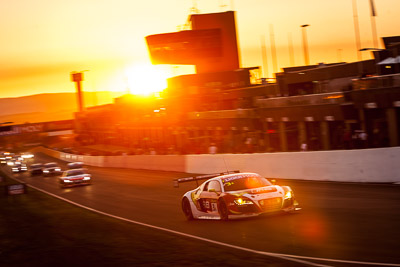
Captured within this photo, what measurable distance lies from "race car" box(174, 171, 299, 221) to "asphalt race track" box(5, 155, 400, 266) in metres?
0.26

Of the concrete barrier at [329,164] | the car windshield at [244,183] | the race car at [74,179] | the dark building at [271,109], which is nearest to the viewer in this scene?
the car windshield at [244,183]

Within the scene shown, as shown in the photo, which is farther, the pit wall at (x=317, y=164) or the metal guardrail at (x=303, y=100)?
the metal guardrail at (x=303, y=100)

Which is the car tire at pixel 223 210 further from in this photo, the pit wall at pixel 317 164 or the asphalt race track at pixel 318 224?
the pit wall at pixel 317 164

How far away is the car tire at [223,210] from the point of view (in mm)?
14622

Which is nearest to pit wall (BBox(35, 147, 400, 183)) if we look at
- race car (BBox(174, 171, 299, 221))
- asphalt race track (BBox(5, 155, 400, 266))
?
asphalt race track (BBox(5, 155, 400, 266))

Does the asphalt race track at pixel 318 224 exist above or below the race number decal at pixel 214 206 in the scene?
below

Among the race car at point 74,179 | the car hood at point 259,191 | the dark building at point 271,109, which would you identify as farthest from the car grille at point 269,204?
the race car at point 74,179

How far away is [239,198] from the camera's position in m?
14.1

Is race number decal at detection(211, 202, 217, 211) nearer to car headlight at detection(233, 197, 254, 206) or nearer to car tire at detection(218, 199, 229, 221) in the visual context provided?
car tire at detection(218, 199, 229, 221)

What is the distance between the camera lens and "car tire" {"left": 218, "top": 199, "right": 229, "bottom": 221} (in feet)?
48.0

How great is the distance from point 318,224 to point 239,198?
2146 millimetres

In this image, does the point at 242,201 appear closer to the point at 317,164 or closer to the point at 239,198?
the point at 239,198

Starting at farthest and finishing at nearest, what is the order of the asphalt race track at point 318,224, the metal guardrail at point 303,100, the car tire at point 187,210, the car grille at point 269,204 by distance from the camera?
the metal guardrail at point 303,100, the car tire at point 187,210, the car grille at point 269,204, the asphalt race track at point 318,224

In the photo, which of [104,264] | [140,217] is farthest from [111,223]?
[104,264]
